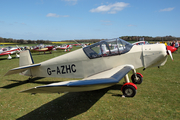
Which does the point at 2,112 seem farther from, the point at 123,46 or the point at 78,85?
the point at 123,46

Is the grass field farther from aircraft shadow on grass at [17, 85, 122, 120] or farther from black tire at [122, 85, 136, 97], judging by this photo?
black tire at [122, 85, 136, 97]

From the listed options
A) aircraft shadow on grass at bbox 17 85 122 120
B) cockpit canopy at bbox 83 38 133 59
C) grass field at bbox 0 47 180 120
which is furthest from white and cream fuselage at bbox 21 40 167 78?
grass field at bbox 0 47 180 120

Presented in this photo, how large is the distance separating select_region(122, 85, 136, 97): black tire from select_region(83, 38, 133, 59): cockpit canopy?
154 cm

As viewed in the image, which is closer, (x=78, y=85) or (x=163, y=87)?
(x=78, y=85)

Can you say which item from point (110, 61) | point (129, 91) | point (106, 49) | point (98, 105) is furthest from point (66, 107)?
point (106, 49)

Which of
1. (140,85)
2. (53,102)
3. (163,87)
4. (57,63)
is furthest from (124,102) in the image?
(57,63)

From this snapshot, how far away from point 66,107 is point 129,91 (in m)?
2.47

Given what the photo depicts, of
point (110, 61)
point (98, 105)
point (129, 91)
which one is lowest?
point (98, 105)

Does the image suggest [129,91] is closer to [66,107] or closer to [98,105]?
[98,105]

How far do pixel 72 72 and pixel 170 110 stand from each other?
384 centimetres

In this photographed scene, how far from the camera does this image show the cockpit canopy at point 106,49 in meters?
5.18

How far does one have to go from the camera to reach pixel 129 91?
15.0ft

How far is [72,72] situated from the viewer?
534 cm

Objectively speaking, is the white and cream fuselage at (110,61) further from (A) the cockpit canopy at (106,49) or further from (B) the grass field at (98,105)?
(B) the grass field at (98,105)
